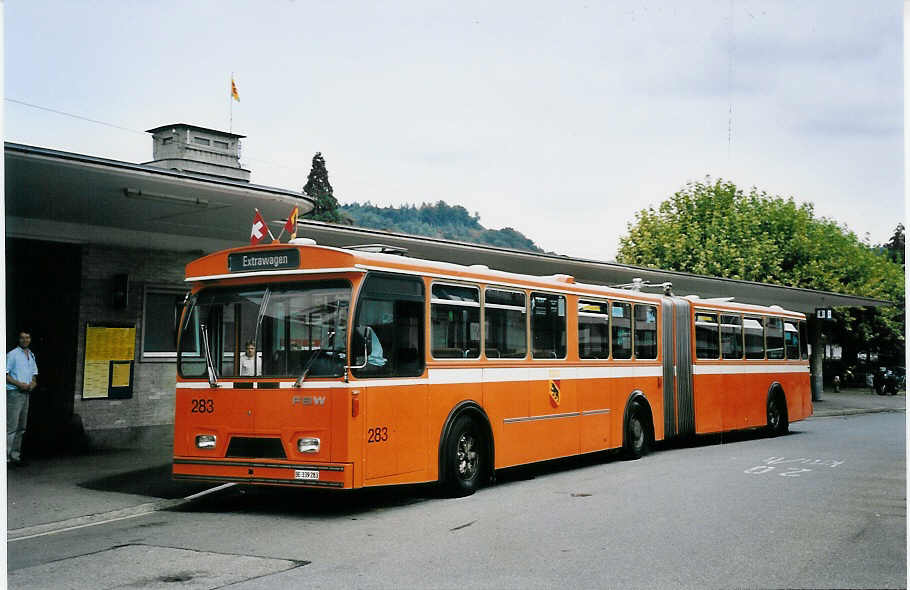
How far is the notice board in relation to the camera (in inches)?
674

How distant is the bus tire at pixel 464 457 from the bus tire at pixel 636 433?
4.65 meters

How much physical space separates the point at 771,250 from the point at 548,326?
41349 millimetres

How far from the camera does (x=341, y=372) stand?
33.4ft

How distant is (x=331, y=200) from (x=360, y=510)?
7360cm

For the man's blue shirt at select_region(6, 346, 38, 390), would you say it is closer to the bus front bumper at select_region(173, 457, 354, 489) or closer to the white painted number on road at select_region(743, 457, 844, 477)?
the bus front bumper at select_region(173, 457, 354, 489)

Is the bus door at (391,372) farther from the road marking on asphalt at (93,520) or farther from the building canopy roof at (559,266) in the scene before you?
the building canopy roof at (559,266)

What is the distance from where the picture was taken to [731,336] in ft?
66.5

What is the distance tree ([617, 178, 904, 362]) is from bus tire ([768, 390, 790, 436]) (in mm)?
27658

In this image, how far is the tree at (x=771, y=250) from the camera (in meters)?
51.6

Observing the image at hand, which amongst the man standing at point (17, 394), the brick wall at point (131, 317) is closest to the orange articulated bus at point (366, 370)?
the man standing at point (17, 394)

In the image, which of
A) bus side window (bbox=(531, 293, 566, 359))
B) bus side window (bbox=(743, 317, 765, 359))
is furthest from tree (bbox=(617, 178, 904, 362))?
bus side window (bbox=(531, 293, 566, 359))

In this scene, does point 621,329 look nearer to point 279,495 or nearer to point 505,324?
point 505,324

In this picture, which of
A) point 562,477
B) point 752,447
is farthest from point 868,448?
point 562,477

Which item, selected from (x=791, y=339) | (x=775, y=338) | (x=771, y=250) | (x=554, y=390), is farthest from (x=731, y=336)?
(x=771, y=250)
